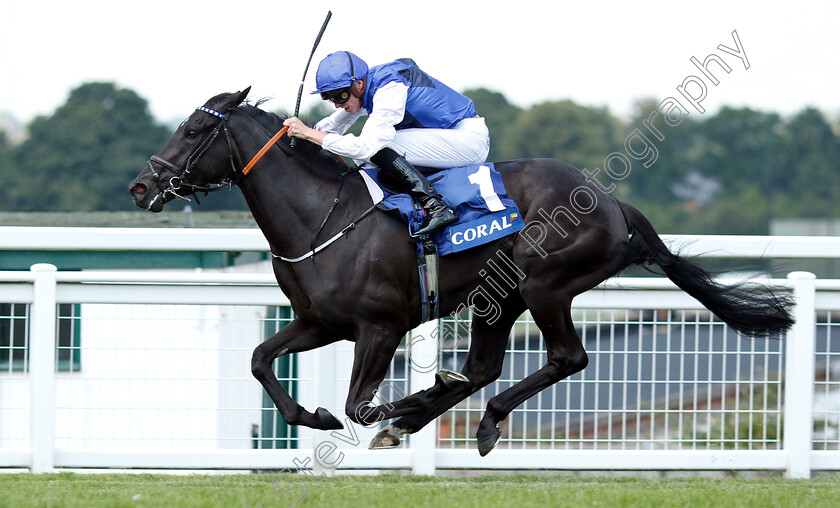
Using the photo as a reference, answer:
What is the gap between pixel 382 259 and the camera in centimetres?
435

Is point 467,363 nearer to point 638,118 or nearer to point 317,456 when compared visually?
point 317,456

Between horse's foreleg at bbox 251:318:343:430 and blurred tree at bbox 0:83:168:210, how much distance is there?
46.5m

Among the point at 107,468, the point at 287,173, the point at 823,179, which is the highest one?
the point at 823,179

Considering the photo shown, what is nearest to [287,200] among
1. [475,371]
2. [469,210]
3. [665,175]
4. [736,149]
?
[469,210]

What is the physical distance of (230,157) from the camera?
444 centimetres

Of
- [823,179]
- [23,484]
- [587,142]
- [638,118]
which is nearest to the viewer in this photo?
[23,484]

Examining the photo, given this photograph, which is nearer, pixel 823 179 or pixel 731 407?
pixel 731 407

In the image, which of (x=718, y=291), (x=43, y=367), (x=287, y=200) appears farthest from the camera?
(x=43, y=367)

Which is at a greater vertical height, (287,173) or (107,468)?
(287,173)

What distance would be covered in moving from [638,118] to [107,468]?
86.8m

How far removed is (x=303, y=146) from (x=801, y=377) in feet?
9.20

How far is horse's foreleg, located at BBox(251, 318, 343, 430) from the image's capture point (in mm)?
4461

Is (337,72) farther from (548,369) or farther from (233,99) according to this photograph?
(548,369)

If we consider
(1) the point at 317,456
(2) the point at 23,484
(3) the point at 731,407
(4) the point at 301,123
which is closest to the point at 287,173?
(4) the point at 301,123
